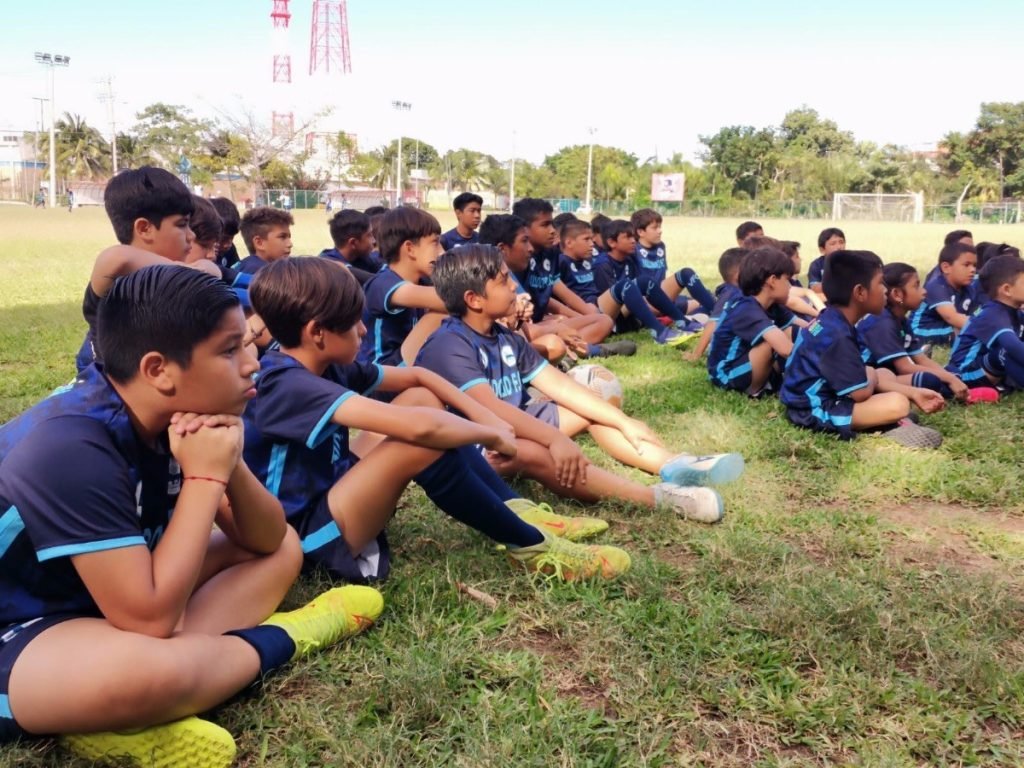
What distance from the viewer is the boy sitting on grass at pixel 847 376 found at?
14.1 ft

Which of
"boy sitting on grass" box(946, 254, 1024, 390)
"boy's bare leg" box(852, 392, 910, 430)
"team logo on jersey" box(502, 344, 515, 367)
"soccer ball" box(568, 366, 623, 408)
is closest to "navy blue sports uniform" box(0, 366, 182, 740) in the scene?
"team logo on jersey" box(502, 344, 515, 367)

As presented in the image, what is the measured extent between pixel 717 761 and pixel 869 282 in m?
3.08

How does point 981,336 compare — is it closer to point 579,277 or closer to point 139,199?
point 579,277

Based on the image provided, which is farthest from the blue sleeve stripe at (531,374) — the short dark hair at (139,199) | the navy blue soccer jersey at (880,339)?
the navy blue soccer jersey at (880,339)

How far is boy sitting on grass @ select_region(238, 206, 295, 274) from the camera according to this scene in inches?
225

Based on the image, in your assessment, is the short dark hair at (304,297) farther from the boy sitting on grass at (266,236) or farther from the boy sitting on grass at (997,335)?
the boy sitting on grass at (997,335)

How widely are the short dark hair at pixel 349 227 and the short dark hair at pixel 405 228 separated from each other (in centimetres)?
151

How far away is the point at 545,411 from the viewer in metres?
3.96

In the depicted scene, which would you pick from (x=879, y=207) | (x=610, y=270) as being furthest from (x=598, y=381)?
(x=879, y=207)

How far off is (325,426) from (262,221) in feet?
12.4

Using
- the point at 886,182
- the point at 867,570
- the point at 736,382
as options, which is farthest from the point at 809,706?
the point at 886,182

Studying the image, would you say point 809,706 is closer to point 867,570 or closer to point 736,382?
point 867,570

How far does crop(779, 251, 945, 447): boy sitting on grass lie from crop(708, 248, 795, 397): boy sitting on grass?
0.52m

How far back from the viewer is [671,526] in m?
3.13
